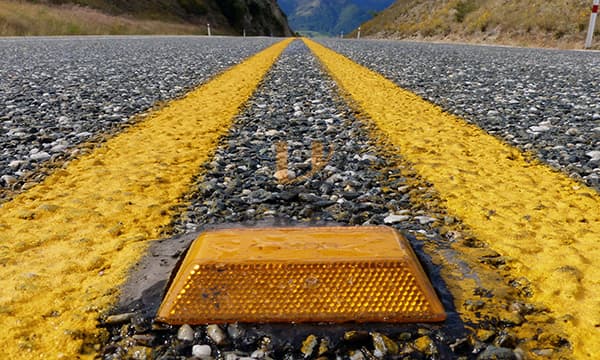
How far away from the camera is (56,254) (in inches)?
53.5

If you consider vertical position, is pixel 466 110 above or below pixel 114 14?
below

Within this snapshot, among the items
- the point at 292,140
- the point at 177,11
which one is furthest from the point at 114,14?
the point at 292,140

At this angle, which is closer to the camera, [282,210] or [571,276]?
[571,276]

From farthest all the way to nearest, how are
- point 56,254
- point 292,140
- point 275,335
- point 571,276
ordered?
point 292,140
point 56,254
point 571,276
point 275,335

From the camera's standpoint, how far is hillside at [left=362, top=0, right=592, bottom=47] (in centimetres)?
1706

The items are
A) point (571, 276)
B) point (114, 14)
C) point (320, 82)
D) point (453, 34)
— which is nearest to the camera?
point (571, 276)

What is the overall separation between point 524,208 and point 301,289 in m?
0.98

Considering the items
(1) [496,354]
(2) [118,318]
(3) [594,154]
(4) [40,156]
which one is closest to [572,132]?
(3) [594,154]

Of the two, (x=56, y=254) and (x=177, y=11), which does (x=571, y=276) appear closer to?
(x=56, y=254)

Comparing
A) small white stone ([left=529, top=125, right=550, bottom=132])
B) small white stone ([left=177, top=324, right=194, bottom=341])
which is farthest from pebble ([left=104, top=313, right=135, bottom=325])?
small white stone ([left=529, top=125, right=550, bottom=132])

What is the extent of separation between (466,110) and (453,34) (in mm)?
23133

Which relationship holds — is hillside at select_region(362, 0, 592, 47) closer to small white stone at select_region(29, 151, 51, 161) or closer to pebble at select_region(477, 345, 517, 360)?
small white stone at select_region(29, 151, 51, 161)

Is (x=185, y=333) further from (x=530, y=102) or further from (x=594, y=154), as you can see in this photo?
(x=530, y=102)

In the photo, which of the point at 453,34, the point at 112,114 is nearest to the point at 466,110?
the point at 112,114
